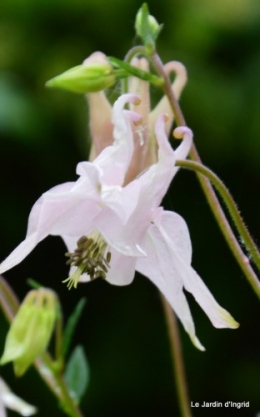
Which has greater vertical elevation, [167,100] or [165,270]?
[167,100]

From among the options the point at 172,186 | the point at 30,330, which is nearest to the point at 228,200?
the point at 30,330

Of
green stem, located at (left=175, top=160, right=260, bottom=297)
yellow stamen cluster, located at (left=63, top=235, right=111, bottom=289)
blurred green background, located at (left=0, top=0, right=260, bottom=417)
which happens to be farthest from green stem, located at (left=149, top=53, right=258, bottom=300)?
blurred green background, located at (left=0, top=0, right=260, bottom=417)

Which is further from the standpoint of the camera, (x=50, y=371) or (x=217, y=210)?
(x=50, y=371)

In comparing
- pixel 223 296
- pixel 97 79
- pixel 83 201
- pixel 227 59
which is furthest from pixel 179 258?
pixel 227 59

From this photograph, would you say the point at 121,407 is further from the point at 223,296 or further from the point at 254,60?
the point at 254,60

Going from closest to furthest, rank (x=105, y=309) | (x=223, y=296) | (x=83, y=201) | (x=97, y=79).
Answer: (x=83, y=201), (x=97, y=79), (x=223, y=296), (x=105, y=309)

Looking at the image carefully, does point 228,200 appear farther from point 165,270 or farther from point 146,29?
point 146,29
